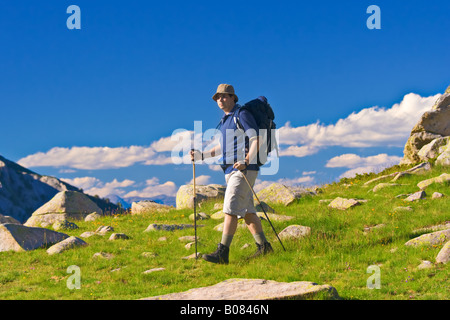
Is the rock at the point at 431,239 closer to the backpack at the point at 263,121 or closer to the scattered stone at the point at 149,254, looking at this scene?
the backpack at the point at 263,121

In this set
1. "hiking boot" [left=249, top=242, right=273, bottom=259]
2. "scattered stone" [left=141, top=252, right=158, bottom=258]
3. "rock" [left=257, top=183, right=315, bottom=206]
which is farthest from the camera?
"rock" [left=257, top=183, right=315, bottom=206]

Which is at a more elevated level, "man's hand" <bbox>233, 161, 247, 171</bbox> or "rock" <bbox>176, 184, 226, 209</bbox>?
"man's hand" <bbox>233, 161, 247, 171</bbox>

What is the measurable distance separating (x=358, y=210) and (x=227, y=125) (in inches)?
265

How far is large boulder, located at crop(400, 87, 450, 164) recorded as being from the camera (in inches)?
877

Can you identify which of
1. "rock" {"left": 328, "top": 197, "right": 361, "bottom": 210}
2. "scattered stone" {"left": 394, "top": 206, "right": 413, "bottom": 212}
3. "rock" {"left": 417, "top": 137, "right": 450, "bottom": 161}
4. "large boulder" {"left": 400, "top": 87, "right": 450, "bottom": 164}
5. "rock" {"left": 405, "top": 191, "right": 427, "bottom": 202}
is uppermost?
"large boulder" {"left": 400, "top": 87, "right": 450, "bottom": 164}

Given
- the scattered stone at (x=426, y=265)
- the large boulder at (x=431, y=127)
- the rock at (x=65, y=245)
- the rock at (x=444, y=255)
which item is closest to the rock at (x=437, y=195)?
the rock at (x=444, y=255)

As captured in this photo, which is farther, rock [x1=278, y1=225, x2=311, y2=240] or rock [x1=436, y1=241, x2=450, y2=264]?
rock [x1=278, y1=225, x2=311, y2=240]

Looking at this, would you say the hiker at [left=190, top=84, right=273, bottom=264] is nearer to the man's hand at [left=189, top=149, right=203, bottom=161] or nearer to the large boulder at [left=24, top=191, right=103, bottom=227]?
the man's hand at [left=189, top=149, right=203, bottom=161]

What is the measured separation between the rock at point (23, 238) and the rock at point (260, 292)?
8193mm

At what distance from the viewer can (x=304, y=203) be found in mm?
16953

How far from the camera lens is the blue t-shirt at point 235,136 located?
8664 millimetres

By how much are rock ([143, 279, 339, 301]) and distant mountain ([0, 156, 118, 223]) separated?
154m

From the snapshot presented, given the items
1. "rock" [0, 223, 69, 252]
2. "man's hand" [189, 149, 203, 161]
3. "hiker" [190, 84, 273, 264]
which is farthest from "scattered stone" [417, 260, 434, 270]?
"rock" [0, 223, 69, 252]
